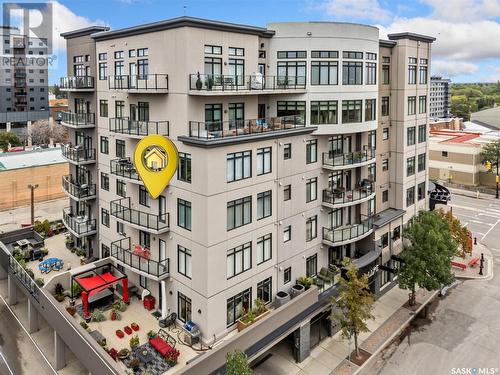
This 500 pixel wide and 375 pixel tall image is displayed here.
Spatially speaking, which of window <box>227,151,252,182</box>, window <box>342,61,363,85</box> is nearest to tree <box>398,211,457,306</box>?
window <box>342,61,363,85</box>

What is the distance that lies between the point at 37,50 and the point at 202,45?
118 m

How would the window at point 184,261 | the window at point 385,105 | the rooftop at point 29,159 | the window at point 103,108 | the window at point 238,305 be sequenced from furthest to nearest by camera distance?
1. the rooftop at point 29,159
2. the window at point 385,105
3. the window at point 103,108
4. the window at point 238,305
5. the window at point 184,261

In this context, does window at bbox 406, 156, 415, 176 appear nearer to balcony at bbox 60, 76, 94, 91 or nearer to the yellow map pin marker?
the yellow map pin marker

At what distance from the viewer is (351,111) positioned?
2869 cm

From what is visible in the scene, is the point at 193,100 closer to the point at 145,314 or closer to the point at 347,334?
the point at 145,314

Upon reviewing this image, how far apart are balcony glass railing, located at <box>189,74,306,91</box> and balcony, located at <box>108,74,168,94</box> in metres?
2.07

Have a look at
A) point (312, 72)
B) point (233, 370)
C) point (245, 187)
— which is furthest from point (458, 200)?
point (233, 370)

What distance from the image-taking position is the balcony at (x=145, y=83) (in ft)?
76.9

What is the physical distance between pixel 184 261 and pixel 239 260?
10.2 ft

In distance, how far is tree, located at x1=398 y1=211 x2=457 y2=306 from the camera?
28438 millimetres

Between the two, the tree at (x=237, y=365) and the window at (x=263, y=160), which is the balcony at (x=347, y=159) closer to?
the window at (x=263, y=160)

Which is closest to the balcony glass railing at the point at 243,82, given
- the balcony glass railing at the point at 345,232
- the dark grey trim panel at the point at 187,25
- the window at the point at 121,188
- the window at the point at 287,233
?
the dark grey trim panel at the point at 187,25

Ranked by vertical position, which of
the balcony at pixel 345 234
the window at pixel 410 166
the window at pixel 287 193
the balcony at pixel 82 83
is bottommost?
the balcony at pixel 345 234

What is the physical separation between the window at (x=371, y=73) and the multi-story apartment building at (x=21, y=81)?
341 ft
